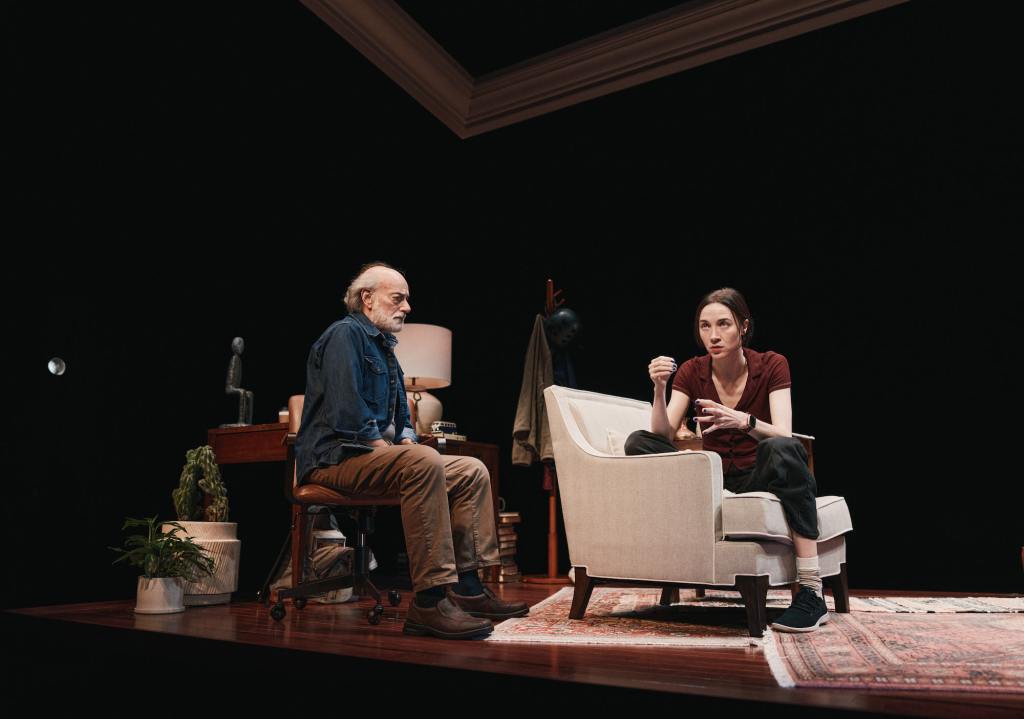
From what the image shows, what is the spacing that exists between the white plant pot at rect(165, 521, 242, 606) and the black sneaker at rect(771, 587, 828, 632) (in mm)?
2334

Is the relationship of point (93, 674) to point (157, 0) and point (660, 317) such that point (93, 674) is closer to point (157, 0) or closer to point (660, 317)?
point (157, 0)

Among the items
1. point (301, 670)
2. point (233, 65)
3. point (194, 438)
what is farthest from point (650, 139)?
point (301, 670)

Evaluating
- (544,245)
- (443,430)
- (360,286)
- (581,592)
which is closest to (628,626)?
(581,592)

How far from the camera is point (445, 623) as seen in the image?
87.4 inches

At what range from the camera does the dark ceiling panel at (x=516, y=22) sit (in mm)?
4871

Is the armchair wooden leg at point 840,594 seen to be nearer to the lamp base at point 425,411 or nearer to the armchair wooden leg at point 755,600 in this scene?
the armchair wooden leg at point 755,600

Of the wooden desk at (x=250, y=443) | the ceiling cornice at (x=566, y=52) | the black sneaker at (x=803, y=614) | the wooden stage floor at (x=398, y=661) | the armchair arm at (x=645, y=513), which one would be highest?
the ceiling cornice at (x=566, y=52)

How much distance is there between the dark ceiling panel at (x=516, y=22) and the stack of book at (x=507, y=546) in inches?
126

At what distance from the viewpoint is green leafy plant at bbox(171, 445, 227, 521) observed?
3.42 metres

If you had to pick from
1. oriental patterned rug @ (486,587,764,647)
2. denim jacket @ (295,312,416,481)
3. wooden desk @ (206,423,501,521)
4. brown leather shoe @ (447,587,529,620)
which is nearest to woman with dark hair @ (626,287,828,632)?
oriental patterned rug @ (486,587,764,647)

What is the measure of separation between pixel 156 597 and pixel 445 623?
4.74 ft

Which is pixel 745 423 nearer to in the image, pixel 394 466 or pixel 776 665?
pixel 776 665

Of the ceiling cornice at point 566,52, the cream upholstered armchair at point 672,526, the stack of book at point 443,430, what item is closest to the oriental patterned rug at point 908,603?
the cream upholstered armchair at point 672,526

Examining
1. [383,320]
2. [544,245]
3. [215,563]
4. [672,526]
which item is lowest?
→ [215,563]
